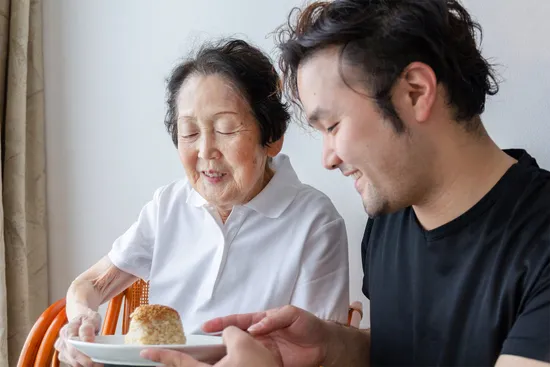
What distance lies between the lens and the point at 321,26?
1239mm

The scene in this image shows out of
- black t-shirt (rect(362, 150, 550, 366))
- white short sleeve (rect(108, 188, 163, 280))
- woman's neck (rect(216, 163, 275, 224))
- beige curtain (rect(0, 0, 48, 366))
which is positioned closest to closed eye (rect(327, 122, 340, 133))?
black t-shirt (rect(362, 150, 550, 366))

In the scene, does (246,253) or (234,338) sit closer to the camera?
(234,338)

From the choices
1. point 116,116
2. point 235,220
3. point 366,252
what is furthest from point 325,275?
point 116,116

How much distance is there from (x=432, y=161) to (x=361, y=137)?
131 mm

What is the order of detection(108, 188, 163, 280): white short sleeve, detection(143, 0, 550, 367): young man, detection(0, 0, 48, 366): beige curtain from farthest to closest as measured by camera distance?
detection(0, 0, 48, 366): beige curtain < detection(108, 188, 163, 280): white short sleeve < detection(143, 0, 550, 367): young man

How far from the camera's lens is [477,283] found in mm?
1185

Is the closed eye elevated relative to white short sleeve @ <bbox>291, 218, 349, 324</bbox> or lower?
elevated

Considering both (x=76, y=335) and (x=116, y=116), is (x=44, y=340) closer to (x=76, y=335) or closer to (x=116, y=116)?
(x=76, y=335)

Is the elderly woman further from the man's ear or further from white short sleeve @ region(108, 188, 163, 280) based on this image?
the man's ear

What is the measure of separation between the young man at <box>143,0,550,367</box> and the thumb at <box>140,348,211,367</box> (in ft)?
0.24

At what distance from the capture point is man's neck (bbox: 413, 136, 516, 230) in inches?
47.1

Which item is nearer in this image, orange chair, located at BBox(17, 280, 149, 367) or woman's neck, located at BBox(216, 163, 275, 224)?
orange chair, located at BBox(17, 280, 149, 367)

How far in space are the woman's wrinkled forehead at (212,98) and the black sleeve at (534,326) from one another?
80 cm

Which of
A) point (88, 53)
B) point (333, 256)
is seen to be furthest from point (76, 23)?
point (333, 256)
